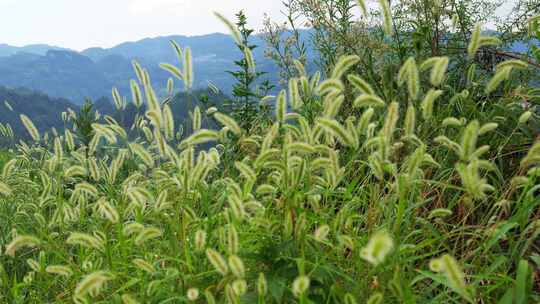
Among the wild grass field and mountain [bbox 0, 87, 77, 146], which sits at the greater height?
the wild grass field

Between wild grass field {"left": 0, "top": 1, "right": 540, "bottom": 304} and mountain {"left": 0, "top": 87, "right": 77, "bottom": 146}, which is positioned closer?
wild grass field {"left": 0, "top": 1, "right": 540, "bottom": 304}

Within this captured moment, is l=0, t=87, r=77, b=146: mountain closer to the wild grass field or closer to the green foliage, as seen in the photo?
the green foliage

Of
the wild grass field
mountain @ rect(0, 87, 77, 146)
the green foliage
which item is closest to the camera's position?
the wild grass field

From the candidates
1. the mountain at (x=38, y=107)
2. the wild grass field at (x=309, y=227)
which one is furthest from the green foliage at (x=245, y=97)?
the mountain at (x=38, y=107)

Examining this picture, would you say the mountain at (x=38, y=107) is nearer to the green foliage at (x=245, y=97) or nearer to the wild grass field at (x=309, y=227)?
the green foliage at (x=245, y=97)

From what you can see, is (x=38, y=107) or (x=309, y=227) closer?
(x=309, y=227)

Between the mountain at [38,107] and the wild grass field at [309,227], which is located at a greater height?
the wild grass field at [309,227]

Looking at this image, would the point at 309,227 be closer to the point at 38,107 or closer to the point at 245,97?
the point at 245,97

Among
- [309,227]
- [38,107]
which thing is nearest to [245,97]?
[309,227]

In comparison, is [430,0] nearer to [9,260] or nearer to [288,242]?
[288,242]

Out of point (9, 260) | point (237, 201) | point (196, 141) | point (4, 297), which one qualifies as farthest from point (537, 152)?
point (9, 260)

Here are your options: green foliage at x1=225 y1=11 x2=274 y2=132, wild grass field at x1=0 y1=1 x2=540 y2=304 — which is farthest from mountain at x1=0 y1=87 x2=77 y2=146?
wild grass field at x1=0 y1=1 x2=540 y2=304

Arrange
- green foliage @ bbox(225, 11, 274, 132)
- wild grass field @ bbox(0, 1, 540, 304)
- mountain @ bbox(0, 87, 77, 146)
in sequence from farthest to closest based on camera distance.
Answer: mountain @ bbox(0, 87, 77, 146) < green foliage @ bbox(225, 11, 274, 132) < wild grass field @ bbox(0, 1, 540, 304)

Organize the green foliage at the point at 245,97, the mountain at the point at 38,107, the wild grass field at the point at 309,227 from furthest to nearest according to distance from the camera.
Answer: the mountain at the point at 38,107 → the green foliage at the point at 245,97 → the wild grass field at the point at 309,227
